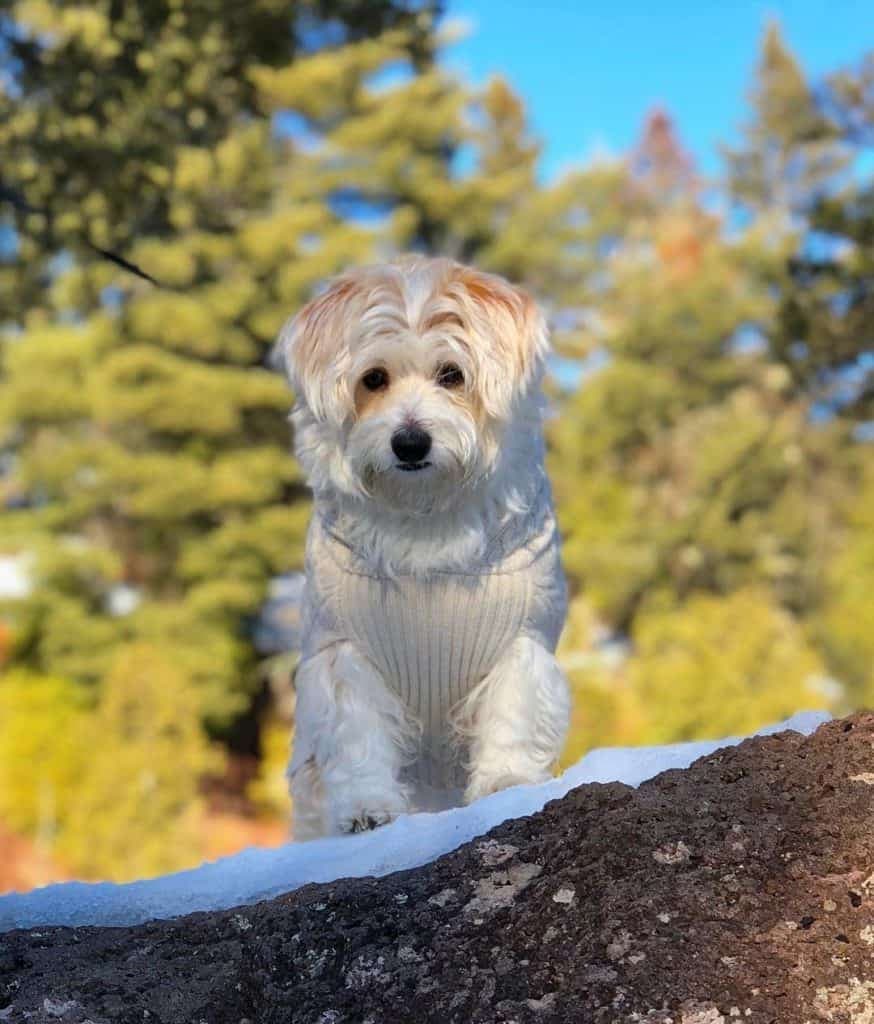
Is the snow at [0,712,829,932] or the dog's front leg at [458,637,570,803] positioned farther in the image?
the dog's front leg at [458,637,570,803]

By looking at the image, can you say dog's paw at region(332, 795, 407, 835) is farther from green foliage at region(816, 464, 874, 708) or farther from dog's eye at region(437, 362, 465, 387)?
green foliage at region(816, 464, 874, 708)

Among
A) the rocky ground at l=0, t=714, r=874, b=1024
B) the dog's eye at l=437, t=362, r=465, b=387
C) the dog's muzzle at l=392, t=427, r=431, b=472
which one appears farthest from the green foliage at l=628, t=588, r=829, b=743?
the rocky ground at l=0, t=714, r=874, b=1024

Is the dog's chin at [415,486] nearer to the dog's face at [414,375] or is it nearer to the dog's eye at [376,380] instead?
the dog's face at [414,375]

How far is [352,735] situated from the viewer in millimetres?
3652

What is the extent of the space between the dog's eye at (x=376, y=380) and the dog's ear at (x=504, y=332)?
0.84 ft

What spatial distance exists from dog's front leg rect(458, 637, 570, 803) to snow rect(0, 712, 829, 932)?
20.6 inches

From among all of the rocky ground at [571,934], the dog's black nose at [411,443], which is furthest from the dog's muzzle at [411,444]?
the rocky ground at [571,934]

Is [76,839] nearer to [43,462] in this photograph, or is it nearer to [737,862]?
[43,462]

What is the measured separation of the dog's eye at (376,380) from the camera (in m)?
3.57

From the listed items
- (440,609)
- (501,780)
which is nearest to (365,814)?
(501,780)

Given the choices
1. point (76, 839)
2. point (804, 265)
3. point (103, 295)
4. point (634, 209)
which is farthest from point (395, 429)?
point (634, 209)

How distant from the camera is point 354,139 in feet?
77.2

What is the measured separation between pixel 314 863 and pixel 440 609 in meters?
0.84

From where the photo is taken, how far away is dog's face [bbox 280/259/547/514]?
3.47 meters
